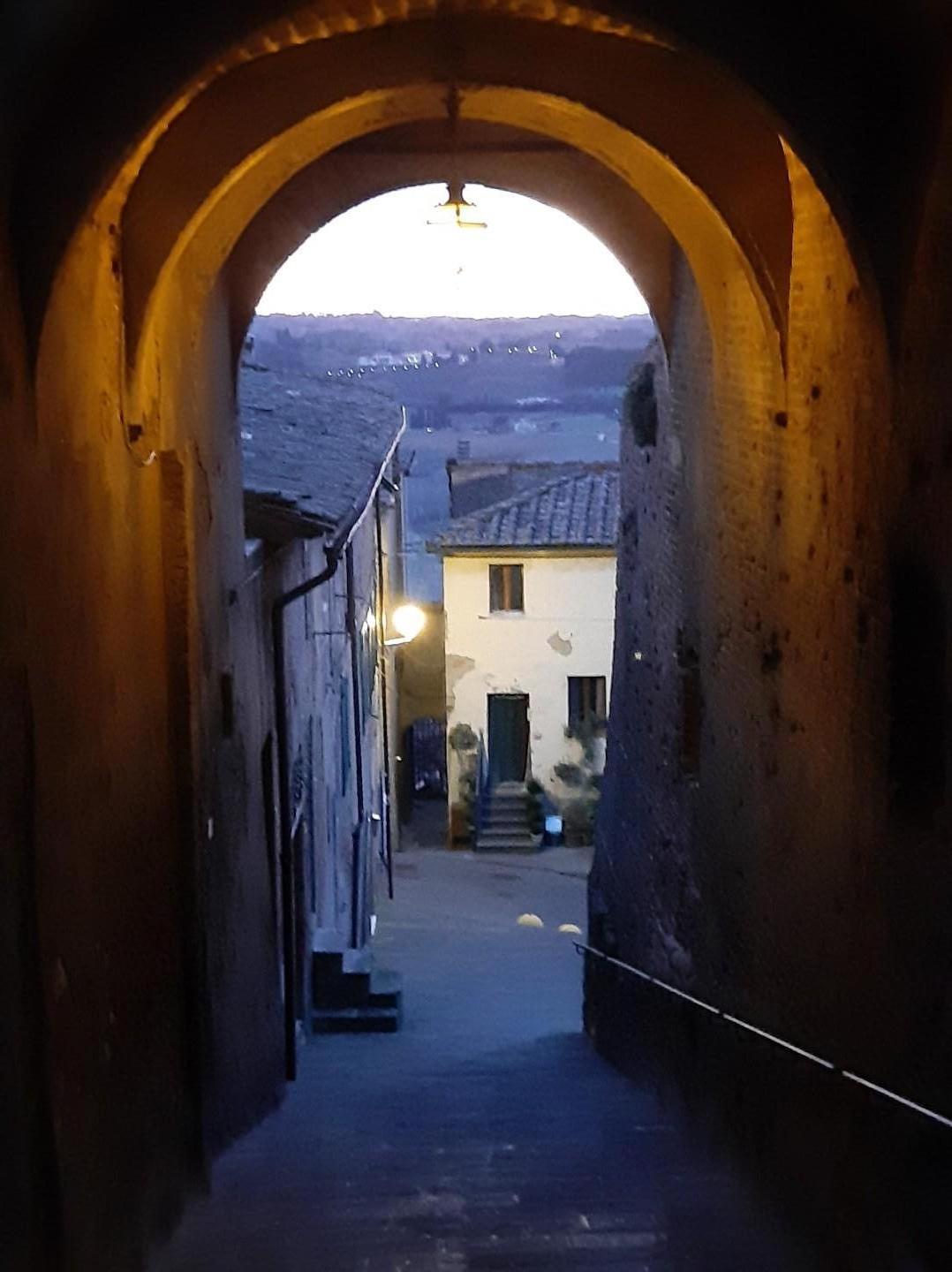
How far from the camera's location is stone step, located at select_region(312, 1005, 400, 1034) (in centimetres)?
1180

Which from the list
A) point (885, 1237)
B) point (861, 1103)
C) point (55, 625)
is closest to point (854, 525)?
point (861, 1103)

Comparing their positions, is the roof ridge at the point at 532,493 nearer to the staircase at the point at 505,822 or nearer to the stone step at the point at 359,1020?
the staircase at the point at 505,822

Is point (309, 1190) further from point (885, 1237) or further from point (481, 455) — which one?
point (481, 455)

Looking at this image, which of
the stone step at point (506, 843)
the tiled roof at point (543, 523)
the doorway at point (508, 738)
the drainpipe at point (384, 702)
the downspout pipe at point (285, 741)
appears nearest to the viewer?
the downspout pipe at point (285, 741)

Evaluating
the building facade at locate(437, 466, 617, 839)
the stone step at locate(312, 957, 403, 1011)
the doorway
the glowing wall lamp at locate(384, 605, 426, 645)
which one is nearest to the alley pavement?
the stone step at locate(312, 957, 403, 1011)

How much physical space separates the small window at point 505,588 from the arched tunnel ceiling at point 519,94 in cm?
1795

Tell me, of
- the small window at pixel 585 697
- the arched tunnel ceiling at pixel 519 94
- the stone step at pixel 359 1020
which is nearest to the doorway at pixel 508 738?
the small window at pixel 585 697

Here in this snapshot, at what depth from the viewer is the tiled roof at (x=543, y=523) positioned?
942 inches

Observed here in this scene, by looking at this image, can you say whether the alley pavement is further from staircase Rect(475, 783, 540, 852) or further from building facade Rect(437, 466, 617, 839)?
building facade Rect(437, 466, 617, 839)

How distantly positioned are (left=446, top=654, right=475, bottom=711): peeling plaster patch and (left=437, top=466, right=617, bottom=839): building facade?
14 millimetres

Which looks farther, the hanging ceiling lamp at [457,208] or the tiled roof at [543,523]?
the tiled roof at [543,523]

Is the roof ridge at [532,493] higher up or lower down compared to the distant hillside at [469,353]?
lower down

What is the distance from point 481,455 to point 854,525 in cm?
2959

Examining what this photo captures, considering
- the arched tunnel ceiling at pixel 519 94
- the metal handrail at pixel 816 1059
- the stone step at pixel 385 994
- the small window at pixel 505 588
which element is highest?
the arched tunnel ceiling at pixel 519 94
